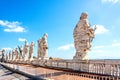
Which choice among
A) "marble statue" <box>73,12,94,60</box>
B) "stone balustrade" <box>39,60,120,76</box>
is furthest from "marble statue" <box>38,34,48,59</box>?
"marble statue" <box>73,12,94,60</box>

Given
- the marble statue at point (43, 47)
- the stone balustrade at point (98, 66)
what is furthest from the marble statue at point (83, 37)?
the marble statue at point (43, 47)

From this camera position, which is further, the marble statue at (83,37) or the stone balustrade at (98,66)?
the marble statue at (83,37)

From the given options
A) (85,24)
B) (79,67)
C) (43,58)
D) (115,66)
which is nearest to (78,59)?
(79,67)

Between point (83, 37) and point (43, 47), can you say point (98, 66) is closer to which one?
point (83, 37)

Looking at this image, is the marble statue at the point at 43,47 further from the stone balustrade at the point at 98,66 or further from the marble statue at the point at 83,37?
the marble statue at the point at 83,37

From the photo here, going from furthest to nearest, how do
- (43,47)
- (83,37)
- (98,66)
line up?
(43,47) → (83,37) → (98,66)

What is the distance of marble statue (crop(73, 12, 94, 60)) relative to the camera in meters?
13.7

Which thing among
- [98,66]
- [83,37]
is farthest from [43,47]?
[98,66]

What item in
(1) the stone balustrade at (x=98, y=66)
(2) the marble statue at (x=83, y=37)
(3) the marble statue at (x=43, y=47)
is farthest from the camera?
(3) the marble statue at (x=43, y=47)

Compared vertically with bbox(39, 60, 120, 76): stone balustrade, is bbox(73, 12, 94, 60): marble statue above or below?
above

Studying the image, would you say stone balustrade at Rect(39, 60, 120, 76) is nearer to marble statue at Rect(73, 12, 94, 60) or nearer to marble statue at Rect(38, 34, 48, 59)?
marble statue at Rect(73, 12, 94, 60)

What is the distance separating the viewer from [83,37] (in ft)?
45.9

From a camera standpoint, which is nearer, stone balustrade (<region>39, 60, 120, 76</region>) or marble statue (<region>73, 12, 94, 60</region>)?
stone balustrade (<region>39, 60, 120, 76</region>)

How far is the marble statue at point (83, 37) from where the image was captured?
13.7 metres
